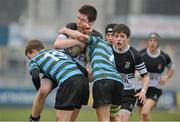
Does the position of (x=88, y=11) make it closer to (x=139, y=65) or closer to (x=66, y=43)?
(x=66, y=43)

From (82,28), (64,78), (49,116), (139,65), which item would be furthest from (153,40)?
(49,116)

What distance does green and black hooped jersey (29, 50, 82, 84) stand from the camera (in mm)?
10125

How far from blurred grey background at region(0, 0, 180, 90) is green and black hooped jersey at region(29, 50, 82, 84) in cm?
4137

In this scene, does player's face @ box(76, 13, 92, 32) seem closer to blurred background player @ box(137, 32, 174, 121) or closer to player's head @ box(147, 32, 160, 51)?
player's head @ box(147, 32, 160, 51)

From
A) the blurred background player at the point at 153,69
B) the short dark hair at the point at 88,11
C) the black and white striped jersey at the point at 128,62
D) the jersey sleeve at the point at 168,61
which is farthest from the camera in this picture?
the jersey sleeve at the point at 168,61

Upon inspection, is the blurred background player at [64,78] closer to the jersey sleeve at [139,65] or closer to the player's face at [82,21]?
the player's face at [82,21]

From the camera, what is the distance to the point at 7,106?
103ft

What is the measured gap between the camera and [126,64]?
12.6m

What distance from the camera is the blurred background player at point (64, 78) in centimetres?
1003

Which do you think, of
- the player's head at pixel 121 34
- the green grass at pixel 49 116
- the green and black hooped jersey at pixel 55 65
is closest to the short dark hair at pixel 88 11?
the green and black hooped jersey at pixel 55 65

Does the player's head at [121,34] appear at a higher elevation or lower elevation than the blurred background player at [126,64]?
higher

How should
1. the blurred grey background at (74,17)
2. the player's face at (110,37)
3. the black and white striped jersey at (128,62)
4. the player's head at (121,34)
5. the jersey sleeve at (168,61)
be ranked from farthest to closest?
the blurred grey background at (74,17)
the jersey sleeve at (168,61)
the player's face at (110,37)
the black and white striped jersey at (128,62)
the player's head at (121,34)

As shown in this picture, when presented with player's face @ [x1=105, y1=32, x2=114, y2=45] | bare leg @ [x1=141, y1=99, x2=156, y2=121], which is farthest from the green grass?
player's face @ [x1=105, y1=32, x2=114, y2=45]

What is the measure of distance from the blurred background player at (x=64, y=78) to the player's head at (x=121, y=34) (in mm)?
1340
